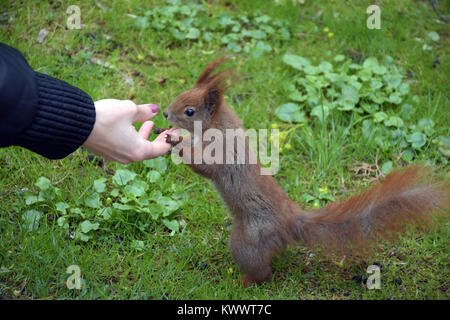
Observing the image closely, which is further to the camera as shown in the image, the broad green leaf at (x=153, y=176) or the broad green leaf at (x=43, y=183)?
the broad green leaf at (x=153, y=176)

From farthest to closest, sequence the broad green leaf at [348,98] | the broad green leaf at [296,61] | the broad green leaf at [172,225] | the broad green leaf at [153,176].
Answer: the broad green leaf at [296,61]
the broad green leaf at [348,98]
the broad green leaf at [153,176]
the broad green leaf at [172,225]

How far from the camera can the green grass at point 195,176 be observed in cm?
176

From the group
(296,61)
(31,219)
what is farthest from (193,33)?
(31,219)

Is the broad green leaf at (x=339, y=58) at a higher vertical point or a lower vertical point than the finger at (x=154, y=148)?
higher

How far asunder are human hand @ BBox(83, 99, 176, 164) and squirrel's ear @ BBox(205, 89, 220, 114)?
0.75 ft

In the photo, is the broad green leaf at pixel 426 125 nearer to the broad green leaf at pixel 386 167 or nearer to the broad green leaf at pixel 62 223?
the broad green leaf at pixel 386 167

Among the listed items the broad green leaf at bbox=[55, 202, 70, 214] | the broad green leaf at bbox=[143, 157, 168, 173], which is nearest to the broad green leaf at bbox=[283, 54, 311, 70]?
the broad green leaf at bbox=[143, 157, 168, 173]

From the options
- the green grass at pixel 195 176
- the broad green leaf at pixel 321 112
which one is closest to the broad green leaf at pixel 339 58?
the green grass at pixel 195 176

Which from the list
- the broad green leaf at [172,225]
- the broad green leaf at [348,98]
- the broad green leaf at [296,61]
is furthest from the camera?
the broad green leaf at [296,61]

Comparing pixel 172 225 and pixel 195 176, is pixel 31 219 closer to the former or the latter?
pixel 172 225

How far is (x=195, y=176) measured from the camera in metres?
2.22

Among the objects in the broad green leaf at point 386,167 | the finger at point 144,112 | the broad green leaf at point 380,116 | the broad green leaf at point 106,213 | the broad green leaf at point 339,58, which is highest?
the finger at point 144,112

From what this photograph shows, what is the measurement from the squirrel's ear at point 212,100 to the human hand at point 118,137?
9.0 inches

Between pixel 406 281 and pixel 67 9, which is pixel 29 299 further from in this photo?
pixel 67 9
